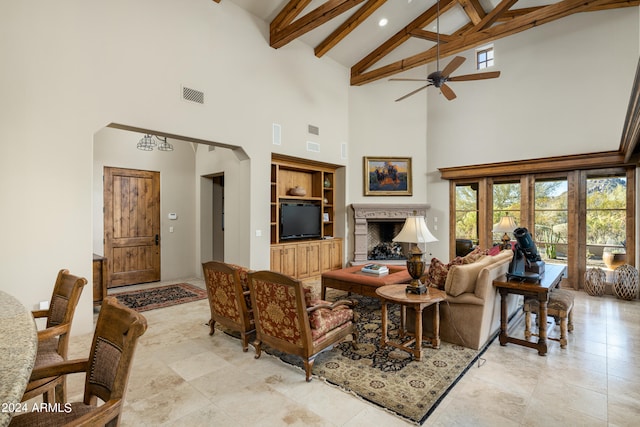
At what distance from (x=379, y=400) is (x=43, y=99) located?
4.54 metres

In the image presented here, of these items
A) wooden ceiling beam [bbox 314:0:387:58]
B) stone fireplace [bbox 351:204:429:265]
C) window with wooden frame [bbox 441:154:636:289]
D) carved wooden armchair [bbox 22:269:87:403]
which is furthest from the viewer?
stone fireplace [bbox 351:204:429:265]

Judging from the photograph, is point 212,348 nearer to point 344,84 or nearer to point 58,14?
point 58,14

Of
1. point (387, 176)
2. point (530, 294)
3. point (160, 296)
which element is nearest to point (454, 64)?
point (530, 294)

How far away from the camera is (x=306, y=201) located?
7.44m

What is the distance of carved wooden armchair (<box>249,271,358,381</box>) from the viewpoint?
8.86ft

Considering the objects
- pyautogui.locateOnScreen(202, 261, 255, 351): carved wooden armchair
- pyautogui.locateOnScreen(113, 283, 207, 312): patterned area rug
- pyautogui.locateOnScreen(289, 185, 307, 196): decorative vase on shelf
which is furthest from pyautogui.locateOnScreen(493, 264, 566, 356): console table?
pyautogui.locateOnScreen(113, 283, 207, 312): patterned area rug

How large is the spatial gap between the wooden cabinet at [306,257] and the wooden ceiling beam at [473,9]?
542cm

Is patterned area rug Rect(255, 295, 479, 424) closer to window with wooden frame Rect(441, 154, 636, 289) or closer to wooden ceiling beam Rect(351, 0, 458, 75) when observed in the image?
window with wooden frame Rect(441, 154, 636, 289)

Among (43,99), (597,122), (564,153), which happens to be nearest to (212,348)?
(43,99)

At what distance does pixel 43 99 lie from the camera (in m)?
3.53

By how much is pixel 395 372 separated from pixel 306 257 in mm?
3995

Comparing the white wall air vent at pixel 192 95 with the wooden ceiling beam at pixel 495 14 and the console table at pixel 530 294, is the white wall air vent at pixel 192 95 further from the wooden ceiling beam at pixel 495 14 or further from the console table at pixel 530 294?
the wooden ceiling beam at pixel 495 14

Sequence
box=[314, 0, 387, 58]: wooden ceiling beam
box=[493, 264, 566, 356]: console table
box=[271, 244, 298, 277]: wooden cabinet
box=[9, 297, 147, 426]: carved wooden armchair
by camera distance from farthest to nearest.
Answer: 1. box=[271, 244, 298, 277]: wooden cabinet
2. box=[314, 0, 387, 58]: wooden ceiling beam
3. box=[493, 264, 566, 356]: console table
4. box=[9, 297, 147, 426]: carved wooden armchair

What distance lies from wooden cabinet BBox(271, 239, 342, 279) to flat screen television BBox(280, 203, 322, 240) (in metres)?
0.23
